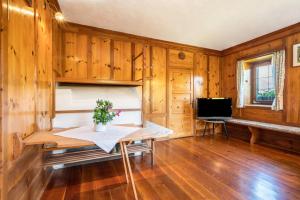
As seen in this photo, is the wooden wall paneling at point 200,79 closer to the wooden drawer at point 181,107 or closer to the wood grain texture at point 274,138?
the wooden drawer at point 181,107

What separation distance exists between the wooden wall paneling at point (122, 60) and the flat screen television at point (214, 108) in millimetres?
2009

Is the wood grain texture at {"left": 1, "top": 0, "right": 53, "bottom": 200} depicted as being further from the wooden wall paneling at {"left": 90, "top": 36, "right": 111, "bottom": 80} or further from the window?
the window

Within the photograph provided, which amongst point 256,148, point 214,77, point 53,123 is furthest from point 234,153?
point 53,123

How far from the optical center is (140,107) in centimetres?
271

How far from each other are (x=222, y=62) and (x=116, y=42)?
3.21 metres

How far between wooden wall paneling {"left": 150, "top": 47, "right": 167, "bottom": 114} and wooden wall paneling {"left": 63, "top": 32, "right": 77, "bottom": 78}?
171 centimetres

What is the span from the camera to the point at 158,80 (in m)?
3.80

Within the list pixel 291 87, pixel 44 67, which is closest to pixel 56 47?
pixel 44 67

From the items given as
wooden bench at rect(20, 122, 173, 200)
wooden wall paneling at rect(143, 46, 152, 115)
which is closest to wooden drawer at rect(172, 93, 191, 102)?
wooden wall paneling at rect(143, 46, 152, 115)

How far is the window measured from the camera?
3615mm

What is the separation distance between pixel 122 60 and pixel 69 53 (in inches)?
41.6

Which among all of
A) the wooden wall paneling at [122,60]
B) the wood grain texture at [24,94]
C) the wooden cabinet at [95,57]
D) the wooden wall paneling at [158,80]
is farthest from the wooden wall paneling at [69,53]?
the wooden wall paneling at [158,80]

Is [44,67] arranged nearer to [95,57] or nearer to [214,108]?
[95,57]

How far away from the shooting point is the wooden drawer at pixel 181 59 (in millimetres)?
3949
